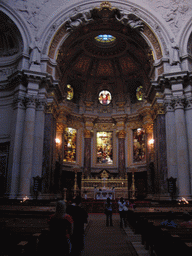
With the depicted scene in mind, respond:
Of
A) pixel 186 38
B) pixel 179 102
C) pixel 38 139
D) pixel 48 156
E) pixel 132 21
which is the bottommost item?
pixel 48 156

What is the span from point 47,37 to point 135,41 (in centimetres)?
863

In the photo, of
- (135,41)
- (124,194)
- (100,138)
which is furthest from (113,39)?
(124,194)

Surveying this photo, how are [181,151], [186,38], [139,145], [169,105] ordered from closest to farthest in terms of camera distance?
[181,151] < [169,105] < [186,38] < [139,145]

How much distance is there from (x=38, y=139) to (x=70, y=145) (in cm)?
1048

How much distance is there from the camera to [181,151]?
17.5m

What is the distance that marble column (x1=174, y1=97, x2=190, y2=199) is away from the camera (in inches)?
664

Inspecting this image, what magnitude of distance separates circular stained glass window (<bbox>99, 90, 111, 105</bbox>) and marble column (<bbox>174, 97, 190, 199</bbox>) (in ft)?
45.9

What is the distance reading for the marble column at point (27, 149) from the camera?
16.8 metres

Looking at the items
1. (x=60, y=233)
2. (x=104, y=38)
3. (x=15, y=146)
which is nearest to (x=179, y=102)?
(x=15, y=146)

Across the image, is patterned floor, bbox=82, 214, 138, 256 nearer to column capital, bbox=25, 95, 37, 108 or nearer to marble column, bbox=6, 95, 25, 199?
marble column, bbox=6, 95, 25, 199

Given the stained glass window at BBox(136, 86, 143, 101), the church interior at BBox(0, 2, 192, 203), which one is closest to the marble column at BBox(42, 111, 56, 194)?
the church interior at BBox(0, 2, 192, 203)

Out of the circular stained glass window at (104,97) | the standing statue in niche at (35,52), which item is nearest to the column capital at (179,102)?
the standing statue in niche at (35,52)

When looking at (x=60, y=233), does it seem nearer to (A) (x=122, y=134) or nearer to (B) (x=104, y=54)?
(A) (x=122, y=134)

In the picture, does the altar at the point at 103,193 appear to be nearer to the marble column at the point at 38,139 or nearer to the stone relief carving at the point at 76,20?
the marble column at the point at 38,139
